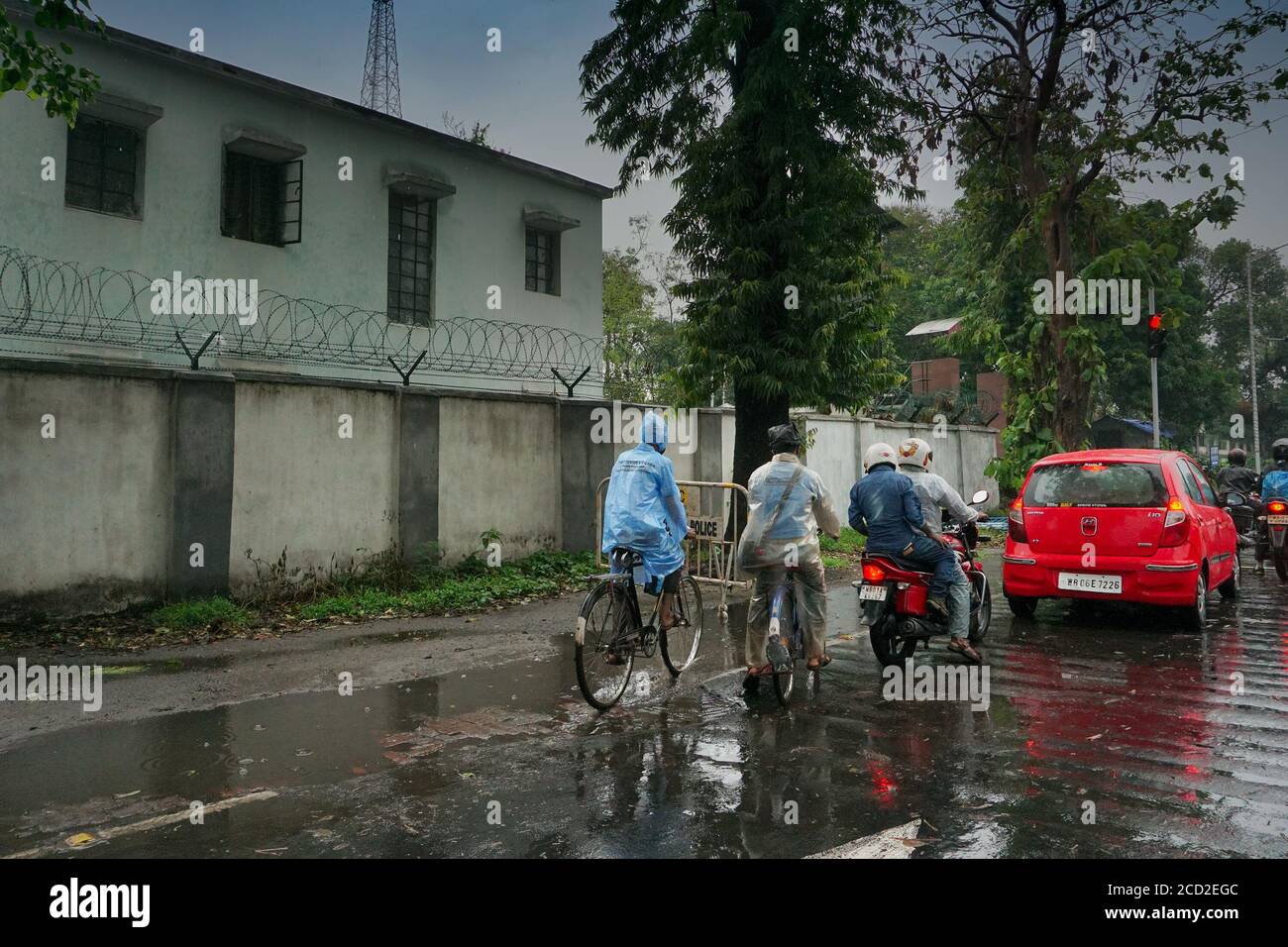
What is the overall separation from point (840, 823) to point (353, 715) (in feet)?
11.1

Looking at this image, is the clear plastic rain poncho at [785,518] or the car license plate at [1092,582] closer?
the clear plastic rain poncho at [785,518]

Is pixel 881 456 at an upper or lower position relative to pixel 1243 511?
upper

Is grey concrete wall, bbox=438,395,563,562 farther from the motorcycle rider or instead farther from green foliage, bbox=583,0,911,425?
the motorcycle rider

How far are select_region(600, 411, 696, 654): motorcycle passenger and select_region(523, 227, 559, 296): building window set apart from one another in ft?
41.6

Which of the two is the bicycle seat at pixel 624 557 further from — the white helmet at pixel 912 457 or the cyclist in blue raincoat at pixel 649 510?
the white helmet at pixel 912 457

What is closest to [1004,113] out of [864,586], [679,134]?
[679,134]

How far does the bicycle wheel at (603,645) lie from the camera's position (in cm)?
588

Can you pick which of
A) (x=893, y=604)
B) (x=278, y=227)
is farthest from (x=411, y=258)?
(x=893, y=604)

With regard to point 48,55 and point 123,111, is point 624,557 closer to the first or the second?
point 48,55

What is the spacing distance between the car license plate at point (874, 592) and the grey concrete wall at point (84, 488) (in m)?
6.48

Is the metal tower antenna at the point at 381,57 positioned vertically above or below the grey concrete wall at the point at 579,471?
above

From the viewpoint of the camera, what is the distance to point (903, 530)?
6.91m

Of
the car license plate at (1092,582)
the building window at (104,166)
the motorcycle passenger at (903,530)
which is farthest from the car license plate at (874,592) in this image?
the building window at (104,166)

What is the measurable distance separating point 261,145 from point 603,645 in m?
11.4
